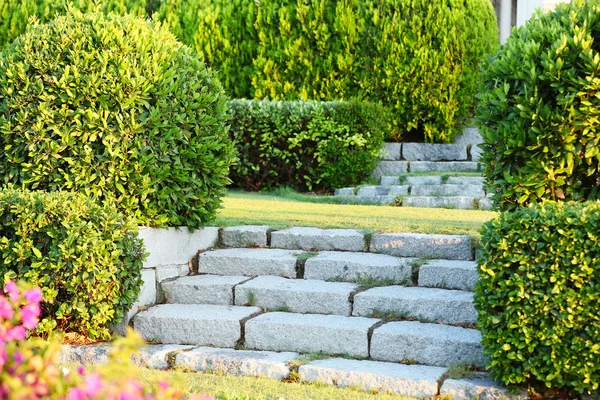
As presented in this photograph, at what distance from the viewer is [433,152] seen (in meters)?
10.1

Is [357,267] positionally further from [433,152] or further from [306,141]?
[433,152]

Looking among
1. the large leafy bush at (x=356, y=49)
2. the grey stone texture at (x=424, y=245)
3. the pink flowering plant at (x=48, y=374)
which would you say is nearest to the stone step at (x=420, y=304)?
the grey stone texture at (x=424, y=245)

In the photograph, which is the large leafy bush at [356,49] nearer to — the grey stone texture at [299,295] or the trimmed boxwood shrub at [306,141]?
the trimmed boxwood shrub at [306,141]

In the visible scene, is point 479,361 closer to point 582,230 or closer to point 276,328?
point 582,230

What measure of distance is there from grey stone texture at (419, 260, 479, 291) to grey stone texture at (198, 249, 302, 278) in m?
0.98

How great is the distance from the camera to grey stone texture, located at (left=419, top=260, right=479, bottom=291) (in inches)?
198

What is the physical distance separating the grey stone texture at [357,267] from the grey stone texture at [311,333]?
51 centimetres

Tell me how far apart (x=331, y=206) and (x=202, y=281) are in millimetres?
2660

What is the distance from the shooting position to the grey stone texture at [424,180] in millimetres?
8875

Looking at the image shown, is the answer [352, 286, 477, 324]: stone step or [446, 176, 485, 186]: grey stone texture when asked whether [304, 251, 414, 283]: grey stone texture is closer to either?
[352, 286, 477, 324]: stone step

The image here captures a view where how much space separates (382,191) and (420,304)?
13.1 ft

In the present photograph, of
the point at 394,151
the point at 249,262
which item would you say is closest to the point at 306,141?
the point at 394,151

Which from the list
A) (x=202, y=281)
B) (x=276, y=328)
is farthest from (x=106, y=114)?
(x=276, y=328)

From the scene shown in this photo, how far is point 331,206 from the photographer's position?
26.0 ft
